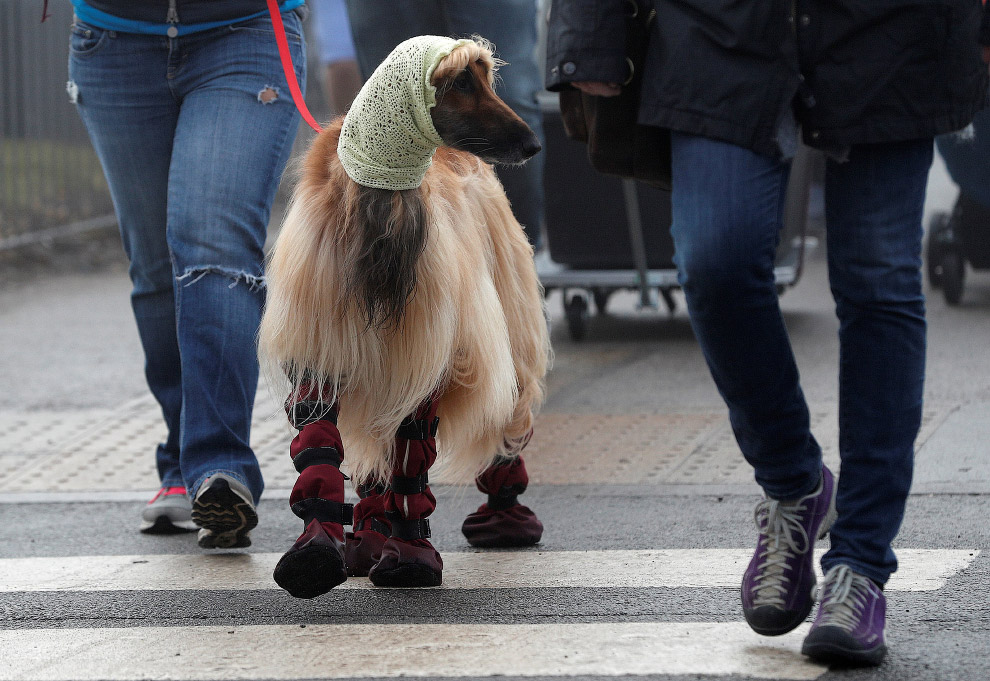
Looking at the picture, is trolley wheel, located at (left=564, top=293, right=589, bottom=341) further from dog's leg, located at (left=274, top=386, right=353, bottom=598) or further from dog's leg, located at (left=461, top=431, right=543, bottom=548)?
dog's leg, located at (left=274, top=386, right=353, bottom=598)

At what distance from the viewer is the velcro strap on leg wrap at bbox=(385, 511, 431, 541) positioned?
10.2ft

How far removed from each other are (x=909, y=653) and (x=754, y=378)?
596 mm

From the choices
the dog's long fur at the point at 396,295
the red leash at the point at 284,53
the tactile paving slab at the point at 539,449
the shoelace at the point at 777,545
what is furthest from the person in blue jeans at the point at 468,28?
the shoelace at the point at 777,545

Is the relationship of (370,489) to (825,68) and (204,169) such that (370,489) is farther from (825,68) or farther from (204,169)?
(825,68)

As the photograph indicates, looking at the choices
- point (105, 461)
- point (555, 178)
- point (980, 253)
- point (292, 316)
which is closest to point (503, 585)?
point (292, 316)

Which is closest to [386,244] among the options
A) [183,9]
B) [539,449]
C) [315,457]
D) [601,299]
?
[315,457]

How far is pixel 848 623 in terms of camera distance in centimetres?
241

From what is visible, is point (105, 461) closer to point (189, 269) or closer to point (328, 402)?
point (189, 269)

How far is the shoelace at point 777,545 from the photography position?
254 centimetres

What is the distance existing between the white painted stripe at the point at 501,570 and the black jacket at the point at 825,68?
109 cm

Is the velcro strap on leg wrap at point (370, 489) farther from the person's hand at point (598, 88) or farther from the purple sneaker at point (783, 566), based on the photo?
the person's hand at point (598, 88)

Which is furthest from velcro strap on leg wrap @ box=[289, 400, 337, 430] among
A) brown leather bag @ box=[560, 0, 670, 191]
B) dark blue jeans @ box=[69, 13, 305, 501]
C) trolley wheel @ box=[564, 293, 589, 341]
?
trolley wheel @ box=[564, 293, 589, 341]

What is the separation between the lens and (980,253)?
7.20 meters

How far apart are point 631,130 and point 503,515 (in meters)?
1.25
